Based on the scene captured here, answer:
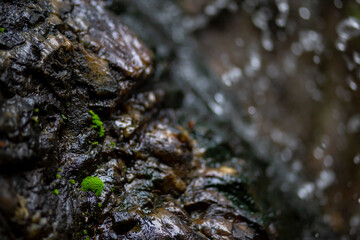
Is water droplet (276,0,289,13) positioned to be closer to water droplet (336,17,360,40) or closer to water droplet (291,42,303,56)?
water droplet (291,42,303,56)

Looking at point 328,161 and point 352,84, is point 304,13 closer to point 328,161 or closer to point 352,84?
point 352,84

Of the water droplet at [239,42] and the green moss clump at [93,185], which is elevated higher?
the green moss clump at [93,185]

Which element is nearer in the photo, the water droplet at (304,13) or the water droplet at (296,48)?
the water droplet at (304,13)

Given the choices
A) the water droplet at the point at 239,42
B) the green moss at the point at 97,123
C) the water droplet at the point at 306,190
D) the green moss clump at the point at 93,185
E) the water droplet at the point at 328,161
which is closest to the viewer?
the green moss clump at the point at 93,185

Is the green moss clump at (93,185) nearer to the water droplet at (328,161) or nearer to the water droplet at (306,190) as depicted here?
the water droplet at (306,190)

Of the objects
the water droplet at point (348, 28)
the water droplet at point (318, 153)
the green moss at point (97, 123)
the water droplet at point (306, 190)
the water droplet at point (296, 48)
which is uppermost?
the green moss at point (97, 123)

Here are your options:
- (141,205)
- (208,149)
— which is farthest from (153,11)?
(141,205)

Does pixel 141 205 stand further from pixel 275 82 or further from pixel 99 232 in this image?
pixel 275 82

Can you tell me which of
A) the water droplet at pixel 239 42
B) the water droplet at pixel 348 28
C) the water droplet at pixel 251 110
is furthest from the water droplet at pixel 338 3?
the water droplet at pixel 251 110
